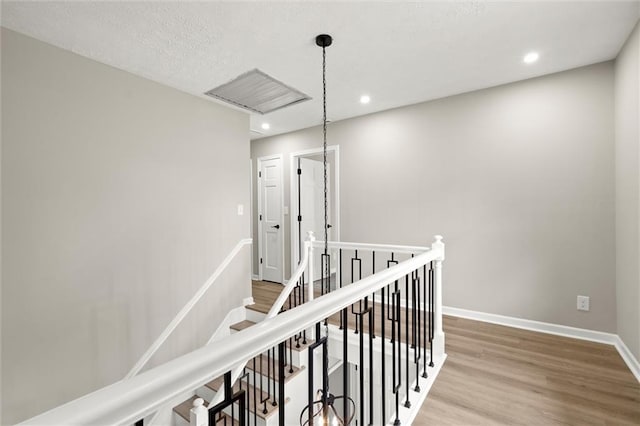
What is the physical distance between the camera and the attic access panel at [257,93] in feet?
9.52

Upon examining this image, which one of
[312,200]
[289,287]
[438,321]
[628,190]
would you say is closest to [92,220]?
[289,287]

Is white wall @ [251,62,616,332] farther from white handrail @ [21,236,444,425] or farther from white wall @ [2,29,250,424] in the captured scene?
white handrail @ [21,236,444,425]

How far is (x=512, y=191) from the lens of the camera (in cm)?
302

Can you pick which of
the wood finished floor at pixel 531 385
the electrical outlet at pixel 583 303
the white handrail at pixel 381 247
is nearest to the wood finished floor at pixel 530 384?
the wood finished floor at pixel 531 385

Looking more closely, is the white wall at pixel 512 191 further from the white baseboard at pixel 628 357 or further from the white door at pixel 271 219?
the white door at pixel 271 219

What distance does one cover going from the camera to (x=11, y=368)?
79.3 inches

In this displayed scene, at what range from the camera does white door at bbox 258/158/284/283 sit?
5027 millimetres

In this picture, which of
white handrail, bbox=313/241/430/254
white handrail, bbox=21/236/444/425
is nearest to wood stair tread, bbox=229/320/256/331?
white handrail, bbox=313/241/430/254

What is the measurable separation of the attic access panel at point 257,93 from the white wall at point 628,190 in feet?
8.81

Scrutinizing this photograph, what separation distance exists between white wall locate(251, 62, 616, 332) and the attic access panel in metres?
1.21

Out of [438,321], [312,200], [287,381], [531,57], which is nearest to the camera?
[438,321]

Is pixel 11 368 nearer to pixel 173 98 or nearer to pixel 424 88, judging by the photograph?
pixel 173 98

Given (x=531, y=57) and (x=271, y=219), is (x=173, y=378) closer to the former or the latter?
(x=531, y=57)

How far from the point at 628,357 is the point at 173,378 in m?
3.22
